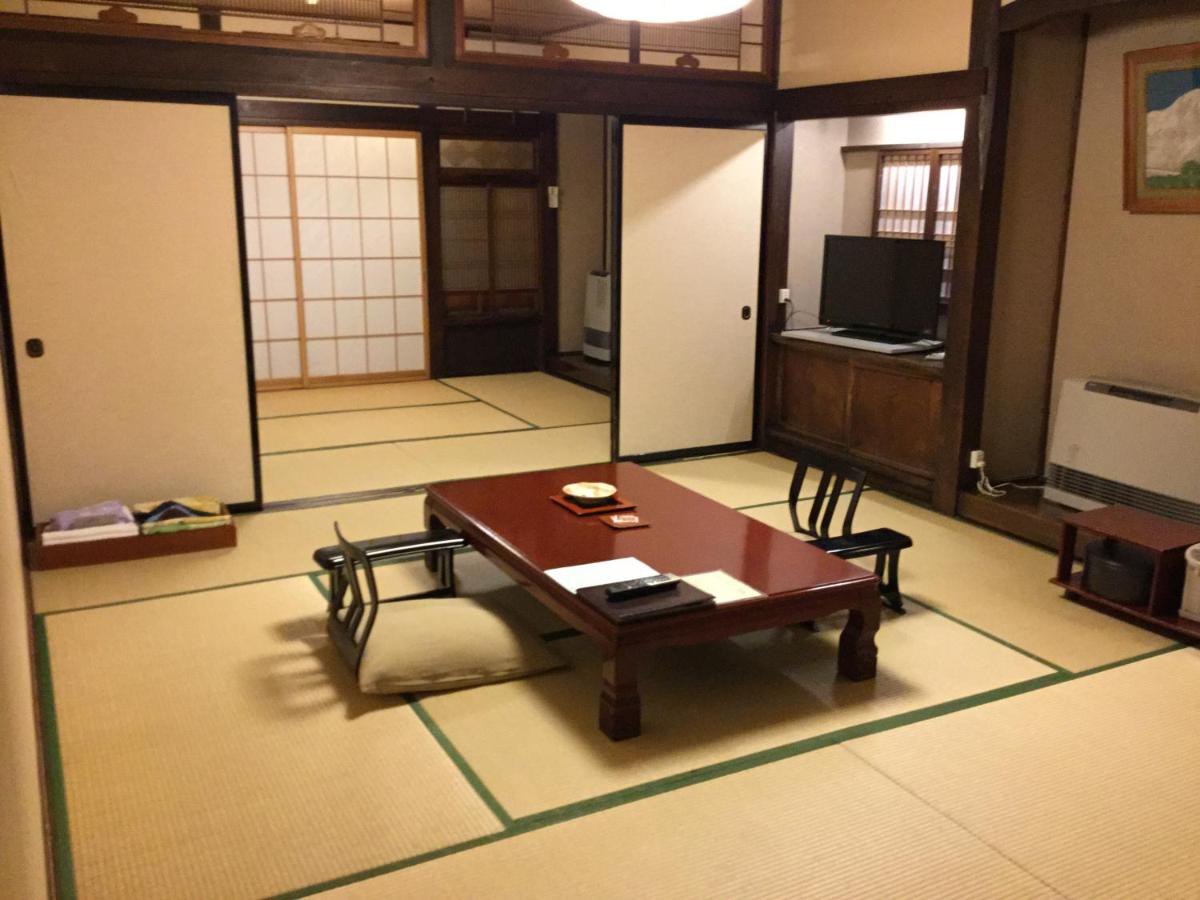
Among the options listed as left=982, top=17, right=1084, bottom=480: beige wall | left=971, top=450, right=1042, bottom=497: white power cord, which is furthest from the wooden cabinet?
left=982, top=17, right=1084, bottom=480: beige wall

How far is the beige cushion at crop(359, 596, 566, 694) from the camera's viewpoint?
10.5 feet

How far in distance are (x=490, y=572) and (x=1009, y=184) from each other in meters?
3.00

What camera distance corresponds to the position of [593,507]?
385cm

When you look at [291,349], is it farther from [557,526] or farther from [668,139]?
[557,526]

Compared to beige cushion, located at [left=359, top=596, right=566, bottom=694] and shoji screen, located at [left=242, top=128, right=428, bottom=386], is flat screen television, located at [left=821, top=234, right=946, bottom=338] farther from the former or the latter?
shoji screen, located at [left=242, top=128, right=428, bottom=386]

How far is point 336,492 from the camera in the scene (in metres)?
5.43

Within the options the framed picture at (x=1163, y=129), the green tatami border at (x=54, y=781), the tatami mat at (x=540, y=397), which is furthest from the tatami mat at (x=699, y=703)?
the tatami mat at (x=540, y=397)

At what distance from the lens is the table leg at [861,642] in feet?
10.8

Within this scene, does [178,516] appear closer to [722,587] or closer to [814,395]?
[722,587]

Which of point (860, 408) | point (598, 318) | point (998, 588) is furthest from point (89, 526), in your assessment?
point (598, 318)

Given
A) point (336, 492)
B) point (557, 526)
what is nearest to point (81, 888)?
point (557, 526)

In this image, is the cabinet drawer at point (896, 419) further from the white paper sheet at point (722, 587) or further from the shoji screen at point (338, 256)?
the shoji screen at point (338, 256)

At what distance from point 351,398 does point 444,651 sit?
4963 mm

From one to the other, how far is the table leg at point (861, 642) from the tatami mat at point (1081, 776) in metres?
0.31
